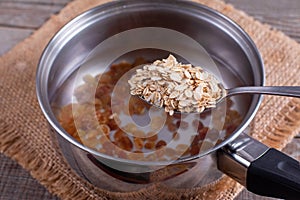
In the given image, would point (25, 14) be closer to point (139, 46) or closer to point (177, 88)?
point (139, 46)

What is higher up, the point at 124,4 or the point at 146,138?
the point at 124,4

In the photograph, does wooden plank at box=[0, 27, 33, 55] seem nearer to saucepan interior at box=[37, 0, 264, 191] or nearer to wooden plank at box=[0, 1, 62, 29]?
wooden plank at box=[0, 1, 62, 29]

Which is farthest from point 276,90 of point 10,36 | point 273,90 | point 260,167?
Result: point 10,36

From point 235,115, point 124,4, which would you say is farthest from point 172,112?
Answer: point 124,4

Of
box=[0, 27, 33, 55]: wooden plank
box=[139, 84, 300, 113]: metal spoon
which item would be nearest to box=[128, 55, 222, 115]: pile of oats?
box=[139, 84, 300, 113]: metal spoon

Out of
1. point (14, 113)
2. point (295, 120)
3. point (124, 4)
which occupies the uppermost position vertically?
Result: point (124, 4)

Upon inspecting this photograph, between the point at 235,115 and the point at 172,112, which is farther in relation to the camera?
the point at 235,115

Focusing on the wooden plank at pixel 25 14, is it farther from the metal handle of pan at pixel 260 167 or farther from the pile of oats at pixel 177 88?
the metal handle of pan at pixel 260 167

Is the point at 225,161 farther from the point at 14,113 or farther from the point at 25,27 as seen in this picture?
the point at 25,27
